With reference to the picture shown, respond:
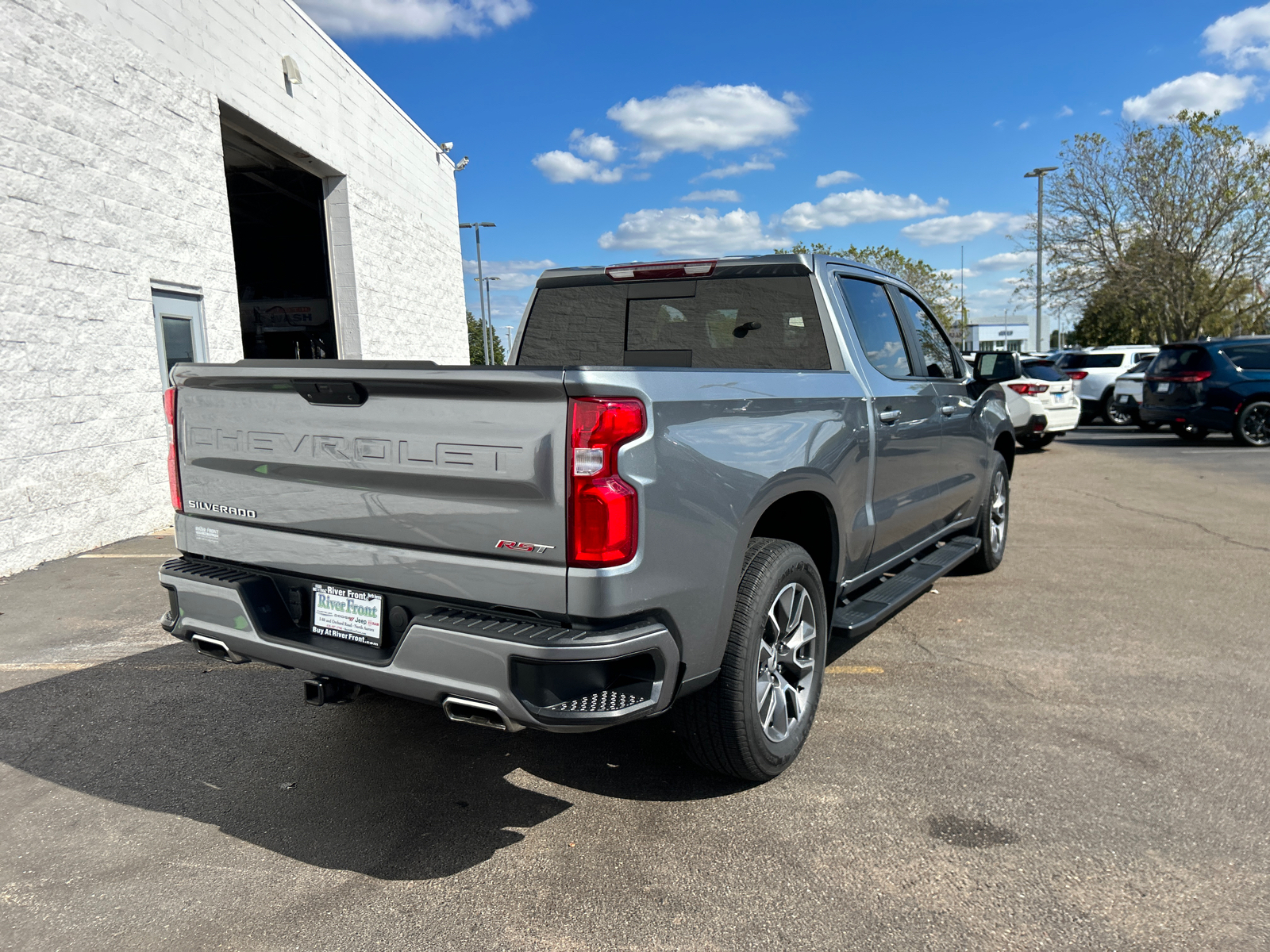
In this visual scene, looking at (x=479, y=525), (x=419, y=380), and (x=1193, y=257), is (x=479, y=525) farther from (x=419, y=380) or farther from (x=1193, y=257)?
(x=1193, y=257)

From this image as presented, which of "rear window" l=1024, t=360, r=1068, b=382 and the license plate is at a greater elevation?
A: "rear window" l=1024, t=360, r=1068, b=382

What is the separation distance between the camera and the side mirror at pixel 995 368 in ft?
18.6

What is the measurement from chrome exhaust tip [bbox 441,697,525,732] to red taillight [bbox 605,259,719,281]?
2443 millimetres

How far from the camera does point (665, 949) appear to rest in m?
2.38

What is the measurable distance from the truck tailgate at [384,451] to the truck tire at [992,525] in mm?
4494

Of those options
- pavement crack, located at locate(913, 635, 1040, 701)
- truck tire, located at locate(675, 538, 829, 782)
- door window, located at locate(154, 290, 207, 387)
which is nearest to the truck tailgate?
truck tire, located at locate(675, 538, 829, 782)

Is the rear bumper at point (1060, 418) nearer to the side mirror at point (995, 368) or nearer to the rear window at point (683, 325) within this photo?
the side mirror at point (995, 368)

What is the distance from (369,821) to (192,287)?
7.77 m

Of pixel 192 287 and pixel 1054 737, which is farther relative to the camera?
pixel 192 287

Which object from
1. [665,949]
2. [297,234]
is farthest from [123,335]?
[297,234]

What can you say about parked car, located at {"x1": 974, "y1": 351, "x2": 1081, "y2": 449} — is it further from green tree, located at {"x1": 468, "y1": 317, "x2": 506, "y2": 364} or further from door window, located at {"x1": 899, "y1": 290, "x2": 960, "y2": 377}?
green tree, located at {"x1": 468, "y1": 317, "x2": 506, "y2": 364}

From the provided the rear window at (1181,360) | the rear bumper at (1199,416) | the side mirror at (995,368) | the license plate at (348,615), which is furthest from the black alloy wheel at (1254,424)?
the license plate at (348,615)

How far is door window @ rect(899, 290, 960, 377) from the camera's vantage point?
509 cm

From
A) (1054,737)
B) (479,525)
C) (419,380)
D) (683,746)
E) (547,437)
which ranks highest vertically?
(419,380)
